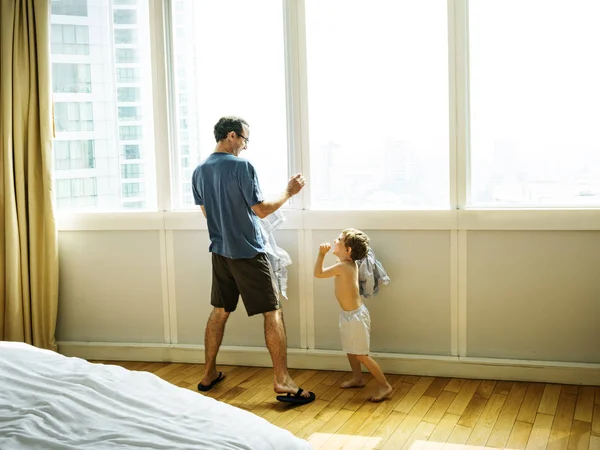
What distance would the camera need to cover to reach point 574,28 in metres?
3.33

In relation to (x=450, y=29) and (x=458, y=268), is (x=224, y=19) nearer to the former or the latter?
(x=450, y=29)

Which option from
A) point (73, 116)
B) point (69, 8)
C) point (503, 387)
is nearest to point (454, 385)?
point (503, 387)

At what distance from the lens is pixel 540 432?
2.88 metres

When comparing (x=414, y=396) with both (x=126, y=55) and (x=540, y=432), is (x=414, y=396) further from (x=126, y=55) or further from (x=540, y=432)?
(x=126, y=55)

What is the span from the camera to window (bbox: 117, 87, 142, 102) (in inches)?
158

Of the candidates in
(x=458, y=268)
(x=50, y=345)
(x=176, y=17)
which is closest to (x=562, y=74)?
(x=458, y=268)

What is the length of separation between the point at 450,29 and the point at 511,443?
2.03 metres

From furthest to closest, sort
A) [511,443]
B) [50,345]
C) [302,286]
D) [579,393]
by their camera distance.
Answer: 1. [50,345]
2. [302,286]
3. [579,393]
4. [511,443]

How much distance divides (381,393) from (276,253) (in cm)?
93

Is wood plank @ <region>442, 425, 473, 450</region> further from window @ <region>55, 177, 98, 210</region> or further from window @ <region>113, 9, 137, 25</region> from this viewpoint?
window @ <region>113, 9, 137, 25</region>

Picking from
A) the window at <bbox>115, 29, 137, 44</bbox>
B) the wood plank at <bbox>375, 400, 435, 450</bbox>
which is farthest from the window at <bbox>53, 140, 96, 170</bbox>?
the wood plank at <bbox>375, 400, 435, 450</bbox>

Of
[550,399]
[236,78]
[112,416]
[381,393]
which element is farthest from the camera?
[236,78]

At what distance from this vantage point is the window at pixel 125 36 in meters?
3.98

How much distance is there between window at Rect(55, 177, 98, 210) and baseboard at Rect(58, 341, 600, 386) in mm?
859
